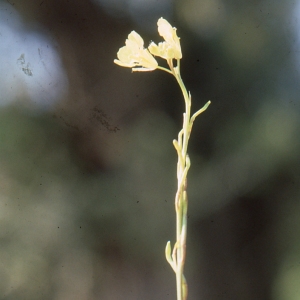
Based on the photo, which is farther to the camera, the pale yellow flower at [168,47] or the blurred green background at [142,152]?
the blurred green background at [142,152]

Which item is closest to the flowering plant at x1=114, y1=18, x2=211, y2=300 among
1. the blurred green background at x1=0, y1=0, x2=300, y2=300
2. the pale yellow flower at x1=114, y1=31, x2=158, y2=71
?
the pale yellow flower at x1=114, y1=31, x2=158, y2=71

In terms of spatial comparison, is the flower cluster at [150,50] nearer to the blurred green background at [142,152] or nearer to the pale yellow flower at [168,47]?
the pale yellow flower at [168,47]

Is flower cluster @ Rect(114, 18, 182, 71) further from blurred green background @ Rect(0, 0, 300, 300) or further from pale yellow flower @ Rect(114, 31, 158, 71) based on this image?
blurred green background @ Rect(0, 0, 300, 300)

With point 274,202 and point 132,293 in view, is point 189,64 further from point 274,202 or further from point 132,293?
point 132,293

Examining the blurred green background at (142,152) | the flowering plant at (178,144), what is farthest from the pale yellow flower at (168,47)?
the blurred green background at (142,152)

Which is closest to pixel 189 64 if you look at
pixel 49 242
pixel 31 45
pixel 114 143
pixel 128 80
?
pixel 128 80

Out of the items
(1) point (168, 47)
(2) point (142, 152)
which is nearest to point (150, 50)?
(1) point (168, 47)

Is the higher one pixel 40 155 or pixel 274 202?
pixel 274 202
